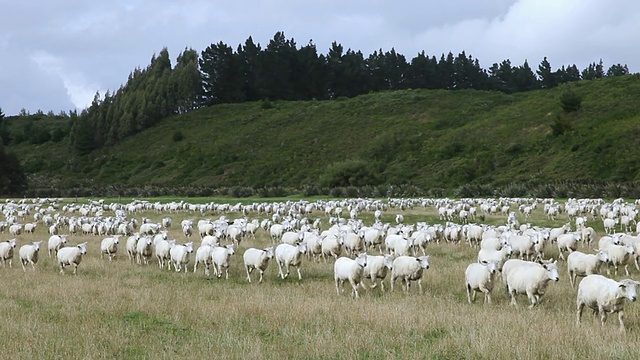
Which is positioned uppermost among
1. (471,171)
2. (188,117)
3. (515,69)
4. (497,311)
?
(515,69)

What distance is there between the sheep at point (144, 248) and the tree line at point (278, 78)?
93.4 metres

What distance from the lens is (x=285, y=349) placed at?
29.8 ft

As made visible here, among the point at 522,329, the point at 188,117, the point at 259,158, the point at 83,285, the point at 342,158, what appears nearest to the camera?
the point at 522,329

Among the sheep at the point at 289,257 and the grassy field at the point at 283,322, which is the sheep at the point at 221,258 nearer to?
the grassy field at the point at 283,322

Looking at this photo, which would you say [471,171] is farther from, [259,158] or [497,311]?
[497,311]

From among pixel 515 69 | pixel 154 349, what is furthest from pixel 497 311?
pixel 515 69

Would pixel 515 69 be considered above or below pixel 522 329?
above

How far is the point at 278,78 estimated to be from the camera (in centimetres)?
13150

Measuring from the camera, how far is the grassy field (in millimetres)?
8758

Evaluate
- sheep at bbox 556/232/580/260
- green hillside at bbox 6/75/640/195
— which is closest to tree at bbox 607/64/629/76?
green hillside at bbox 6/75/640/195

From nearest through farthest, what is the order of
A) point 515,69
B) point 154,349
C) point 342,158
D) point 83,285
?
point 154,349, point 83,285, point 342,158, point 515,69

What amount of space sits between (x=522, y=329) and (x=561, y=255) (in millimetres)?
11217

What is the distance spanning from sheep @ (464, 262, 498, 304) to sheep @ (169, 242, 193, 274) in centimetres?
931

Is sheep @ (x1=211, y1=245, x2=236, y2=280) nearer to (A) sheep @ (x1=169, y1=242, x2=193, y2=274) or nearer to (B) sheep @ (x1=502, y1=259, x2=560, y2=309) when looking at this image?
(A) sheep @ (x1=169, y1=242, x2=193, y2=274)
